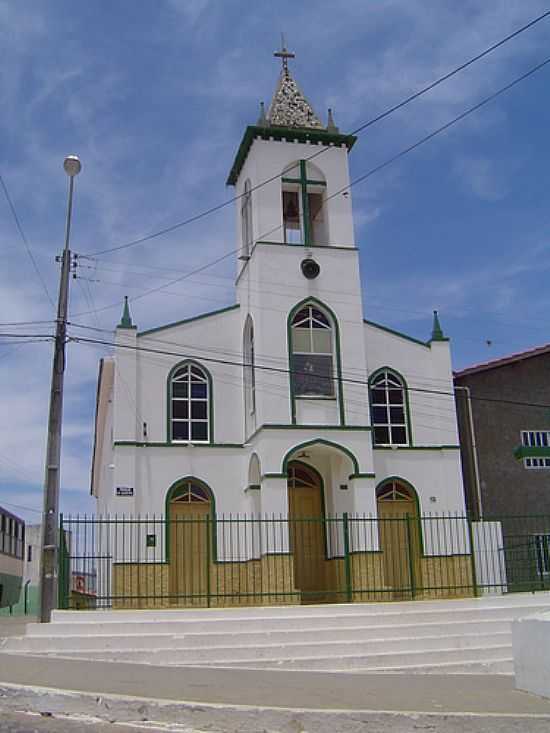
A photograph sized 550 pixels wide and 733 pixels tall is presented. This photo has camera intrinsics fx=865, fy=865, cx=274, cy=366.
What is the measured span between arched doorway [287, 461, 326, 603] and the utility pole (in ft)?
21.8

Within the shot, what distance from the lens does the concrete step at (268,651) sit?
44.3 ft

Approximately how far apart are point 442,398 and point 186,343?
6883mm

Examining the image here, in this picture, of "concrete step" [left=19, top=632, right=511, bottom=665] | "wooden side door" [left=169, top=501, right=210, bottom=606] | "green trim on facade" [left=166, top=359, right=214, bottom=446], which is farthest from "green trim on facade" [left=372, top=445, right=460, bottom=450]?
"concrete step" [left=19, top=632, right=511, bottom=665]

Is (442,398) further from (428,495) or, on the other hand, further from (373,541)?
(373,541)

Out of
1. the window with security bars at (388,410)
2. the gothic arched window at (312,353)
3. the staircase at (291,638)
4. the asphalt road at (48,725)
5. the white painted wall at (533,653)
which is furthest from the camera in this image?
the window with security bars at (388,410)

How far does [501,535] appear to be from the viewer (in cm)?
2234

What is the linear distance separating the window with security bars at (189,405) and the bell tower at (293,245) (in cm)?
120

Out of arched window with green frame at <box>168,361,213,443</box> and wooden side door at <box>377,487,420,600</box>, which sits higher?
arched window with green frame at <box>168,361,213,443</box>

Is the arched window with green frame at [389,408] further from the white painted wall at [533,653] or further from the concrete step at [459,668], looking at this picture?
the white painted wall at [533,653]

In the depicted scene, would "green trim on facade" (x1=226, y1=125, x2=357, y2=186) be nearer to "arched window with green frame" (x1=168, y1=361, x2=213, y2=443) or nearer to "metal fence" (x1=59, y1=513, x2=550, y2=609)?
"arched window with green frame" (x1=168, y1=361, x2=213, y2=443)

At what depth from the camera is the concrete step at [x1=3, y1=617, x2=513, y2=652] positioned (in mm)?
13797

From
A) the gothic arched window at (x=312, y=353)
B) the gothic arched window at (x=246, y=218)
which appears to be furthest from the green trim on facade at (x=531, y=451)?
the gothic arched window at (x=246, y=218)

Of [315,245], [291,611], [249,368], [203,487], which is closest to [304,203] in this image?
[315,245]

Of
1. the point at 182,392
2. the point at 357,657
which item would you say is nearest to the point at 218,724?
the point at 357,657
